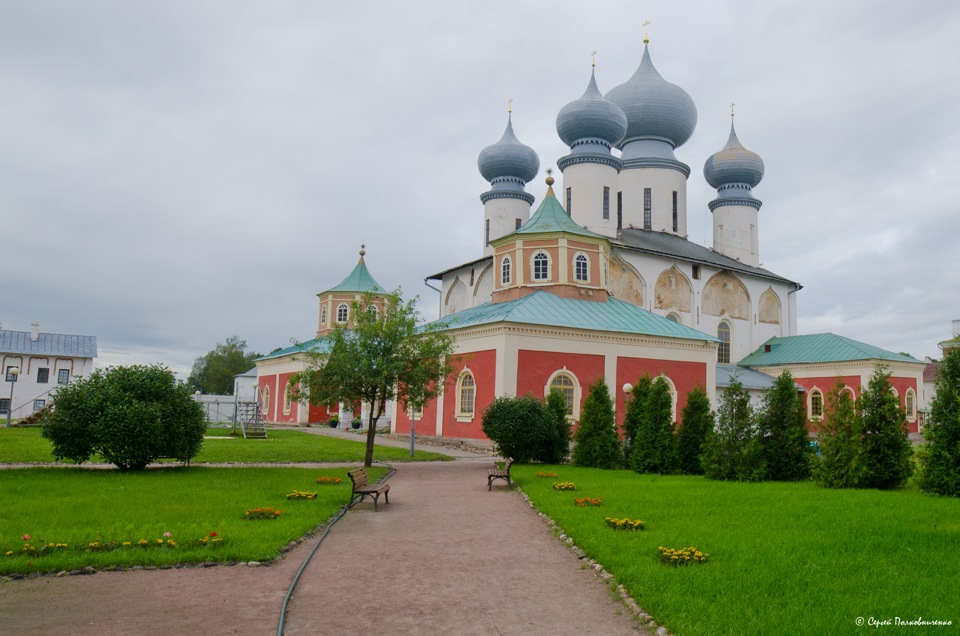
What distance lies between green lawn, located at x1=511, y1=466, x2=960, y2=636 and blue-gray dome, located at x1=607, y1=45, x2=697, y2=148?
3121 centimetres

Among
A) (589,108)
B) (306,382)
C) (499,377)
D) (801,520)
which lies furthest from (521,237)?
(801,520)

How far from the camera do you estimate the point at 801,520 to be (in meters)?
9.21

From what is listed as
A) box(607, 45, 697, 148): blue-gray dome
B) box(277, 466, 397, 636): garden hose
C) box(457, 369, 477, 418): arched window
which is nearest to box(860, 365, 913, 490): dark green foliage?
box(277, 466, 397, 636): garden hose

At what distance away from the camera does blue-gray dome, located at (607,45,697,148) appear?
131 ft

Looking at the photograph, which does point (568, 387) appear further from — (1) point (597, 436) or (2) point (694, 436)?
(2) point (694, 436)

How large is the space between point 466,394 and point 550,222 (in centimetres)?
803

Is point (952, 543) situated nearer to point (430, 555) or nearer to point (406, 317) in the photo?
point (430, 555)

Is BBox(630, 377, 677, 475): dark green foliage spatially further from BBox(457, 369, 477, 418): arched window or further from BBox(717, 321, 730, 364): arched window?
BBox(717, 321, 730, 364): arched window

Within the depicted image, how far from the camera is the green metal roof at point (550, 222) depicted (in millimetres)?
28406

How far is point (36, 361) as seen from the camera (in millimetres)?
47812

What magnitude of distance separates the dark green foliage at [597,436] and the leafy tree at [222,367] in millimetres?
53053

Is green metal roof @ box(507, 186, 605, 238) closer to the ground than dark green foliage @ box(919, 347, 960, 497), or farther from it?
farther from it

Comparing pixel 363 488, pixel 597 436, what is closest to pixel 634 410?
pixel 597 436

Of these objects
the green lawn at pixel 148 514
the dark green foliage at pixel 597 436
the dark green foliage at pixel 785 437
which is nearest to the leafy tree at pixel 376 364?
the green lawn at pixel 148 514
